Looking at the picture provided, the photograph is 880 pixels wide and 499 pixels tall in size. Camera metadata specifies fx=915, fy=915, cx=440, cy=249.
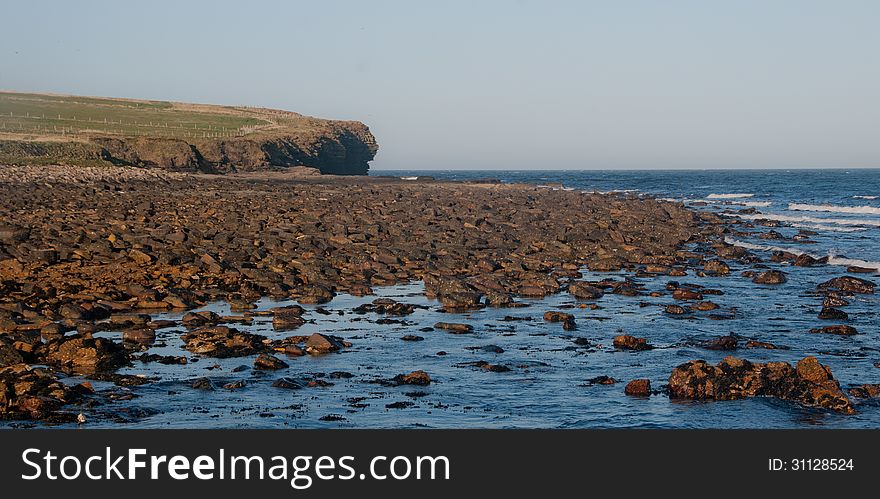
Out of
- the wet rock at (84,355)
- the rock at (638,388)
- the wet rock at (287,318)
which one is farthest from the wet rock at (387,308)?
the rock at (638,388)

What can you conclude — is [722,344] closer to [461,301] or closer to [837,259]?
[461,301]

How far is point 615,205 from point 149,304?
40.9 m

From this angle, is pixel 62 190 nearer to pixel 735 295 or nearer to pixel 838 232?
pixel 735 295

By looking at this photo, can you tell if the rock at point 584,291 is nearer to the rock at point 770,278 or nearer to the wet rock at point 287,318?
the rock at point 770,278

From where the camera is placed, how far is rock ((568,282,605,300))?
82.8 feet

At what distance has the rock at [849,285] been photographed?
87.8 ft

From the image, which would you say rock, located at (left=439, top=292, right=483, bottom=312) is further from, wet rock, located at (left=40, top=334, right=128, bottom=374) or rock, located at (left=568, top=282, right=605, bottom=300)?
wet rock, located at (left=40, top=334, right=128, bottom=374)

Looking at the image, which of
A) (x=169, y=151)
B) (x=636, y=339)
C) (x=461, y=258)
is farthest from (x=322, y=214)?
(x=169, y=151)

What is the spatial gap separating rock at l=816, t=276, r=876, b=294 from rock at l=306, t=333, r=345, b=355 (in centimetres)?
1610

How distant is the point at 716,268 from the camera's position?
31188 mm

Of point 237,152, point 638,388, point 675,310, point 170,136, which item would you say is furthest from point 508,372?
point 170,136

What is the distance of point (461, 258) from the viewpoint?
1230 inches

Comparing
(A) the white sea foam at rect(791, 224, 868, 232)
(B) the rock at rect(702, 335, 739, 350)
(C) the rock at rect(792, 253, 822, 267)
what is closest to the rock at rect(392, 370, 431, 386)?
(B) the rock at rect(702, 335, 739, 350)

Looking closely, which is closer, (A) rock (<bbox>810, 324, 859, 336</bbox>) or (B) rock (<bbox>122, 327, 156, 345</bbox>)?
(B) rock (<bbox>122, 327, 156, 345</bbox>)
